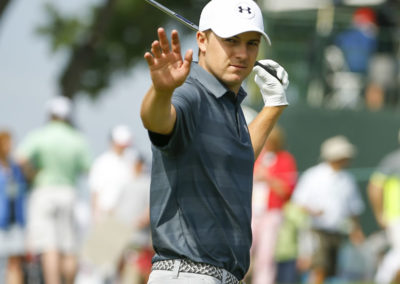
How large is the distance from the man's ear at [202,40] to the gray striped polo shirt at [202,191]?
0.61 ft

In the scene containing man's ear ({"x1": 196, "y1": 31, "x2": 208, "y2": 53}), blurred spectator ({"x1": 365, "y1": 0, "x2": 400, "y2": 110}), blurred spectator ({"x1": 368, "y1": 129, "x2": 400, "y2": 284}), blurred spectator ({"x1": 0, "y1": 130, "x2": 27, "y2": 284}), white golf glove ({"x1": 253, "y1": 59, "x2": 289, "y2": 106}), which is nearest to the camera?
man's ear ({"x1": 196, "y1": 31, "x2": 208, "y2": 53})

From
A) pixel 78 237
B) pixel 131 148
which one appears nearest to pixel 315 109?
pixel 131 148

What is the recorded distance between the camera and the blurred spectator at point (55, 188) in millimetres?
10445

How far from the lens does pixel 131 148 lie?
12031mm

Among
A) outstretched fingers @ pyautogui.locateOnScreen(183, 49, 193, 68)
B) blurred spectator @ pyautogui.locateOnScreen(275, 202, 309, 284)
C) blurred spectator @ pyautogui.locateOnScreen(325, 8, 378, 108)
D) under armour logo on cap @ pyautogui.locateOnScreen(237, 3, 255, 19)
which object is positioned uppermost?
under armour logo on cap @ pyautogui.locateOnScreen(237, 3, 255, 19)

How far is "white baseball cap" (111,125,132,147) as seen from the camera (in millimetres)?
11914

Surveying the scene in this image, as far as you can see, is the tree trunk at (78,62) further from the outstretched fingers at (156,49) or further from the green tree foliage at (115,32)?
the outstretched fingers at (156,49)

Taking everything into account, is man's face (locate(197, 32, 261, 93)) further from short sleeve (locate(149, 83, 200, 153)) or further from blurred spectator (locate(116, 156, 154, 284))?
blurred spectator (locate(116, 156, 154, 284))

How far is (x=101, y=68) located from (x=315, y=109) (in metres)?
8.17

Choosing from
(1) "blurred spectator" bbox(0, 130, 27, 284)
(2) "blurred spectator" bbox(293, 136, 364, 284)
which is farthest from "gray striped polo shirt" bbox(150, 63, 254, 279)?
(2) "blurred spectator" bbox(293, 136, 364, 284)

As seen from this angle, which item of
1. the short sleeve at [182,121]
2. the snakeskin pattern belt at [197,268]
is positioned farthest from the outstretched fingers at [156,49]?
the snakeskin pattern belt at [197,268]

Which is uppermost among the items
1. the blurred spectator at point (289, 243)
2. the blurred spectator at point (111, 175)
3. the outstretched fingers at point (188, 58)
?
the outstretched fingers at point (188, 58)

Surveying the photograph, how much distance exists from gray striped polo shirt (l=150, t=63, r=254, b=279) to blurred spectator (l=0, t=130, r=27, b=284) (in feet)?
20.2

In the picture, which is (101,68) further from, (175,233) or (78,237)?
(175,233)
